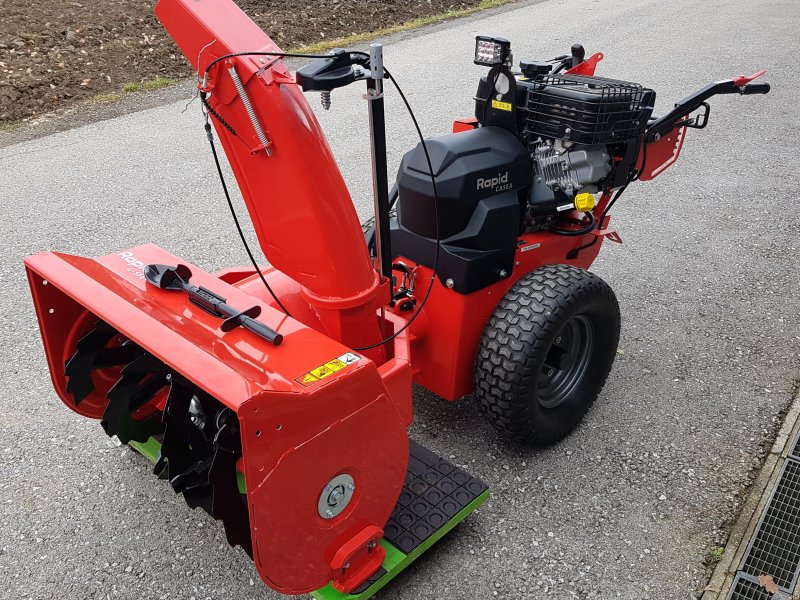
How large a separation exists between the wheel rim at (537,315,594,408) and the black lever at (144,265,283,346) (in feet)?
4.22

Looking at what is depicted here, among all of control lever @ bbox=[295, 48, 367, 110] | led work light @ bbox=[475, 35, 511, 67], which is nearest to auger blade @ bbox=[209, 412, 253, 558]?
control lever @ bbox=[295, 48, 367, 110]

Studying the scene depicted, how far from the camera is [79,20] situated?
Result: 341 inches

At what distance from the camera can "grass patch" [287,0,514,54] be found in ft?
28.0

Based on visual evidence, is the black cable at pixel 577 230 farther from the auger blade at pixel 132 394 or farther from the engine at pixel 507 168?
the auger blade at pixel 132 394

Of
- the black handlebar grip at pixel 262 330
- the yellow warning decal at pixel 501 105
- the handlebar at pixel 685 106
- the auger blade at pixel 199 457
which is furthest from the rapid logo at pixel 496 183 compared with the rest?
the auger blade at pixel 199 457

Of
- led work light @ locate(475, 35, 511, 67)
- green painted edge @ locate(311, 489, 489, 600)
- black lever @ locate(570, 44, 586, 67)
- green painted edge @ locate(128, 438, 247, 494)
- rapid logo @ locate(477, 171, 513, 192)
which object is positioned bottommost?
green painted edge @ locate(311, 489, 489, 600)

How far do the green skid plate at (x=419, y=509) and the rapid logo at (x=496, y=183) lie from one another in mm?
1064

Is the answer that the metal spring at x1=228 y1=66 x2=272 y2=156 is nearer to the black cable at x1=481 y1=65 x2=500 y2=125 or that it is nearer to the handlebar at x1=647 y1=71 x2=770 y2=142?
the black cable at x1=481 y1=65 x2=500 y2=125

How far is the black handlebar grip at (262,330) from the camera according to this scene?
211 centimetres

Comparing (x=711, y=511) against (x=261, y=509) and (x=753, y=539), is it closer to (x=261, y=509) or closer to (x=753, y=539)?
(x=753, y=539)

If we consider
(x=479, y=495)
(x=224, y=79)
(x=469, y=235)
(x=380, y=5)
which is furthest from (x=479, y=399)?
(x=380, y=5)

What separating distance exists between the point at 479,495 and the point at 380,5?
29.8 ft

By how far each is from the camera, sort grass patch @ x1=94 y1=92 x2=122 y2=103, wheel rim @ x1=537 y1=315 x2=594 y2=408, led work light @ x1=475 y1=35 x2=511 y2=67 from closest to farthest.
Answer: led work light @ x1=475 y1=35 x2=511 y2=67
wheel rim @ x1=537 y1=315 x2=594 y2=408
grass patch @ x1=94 y1=92 x2=122 y2=103

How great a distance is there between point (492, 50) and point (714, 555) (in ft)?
6.89
